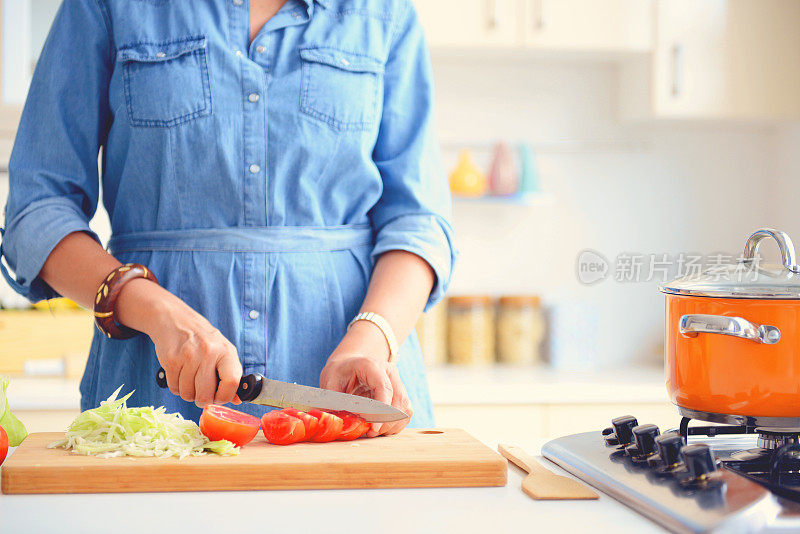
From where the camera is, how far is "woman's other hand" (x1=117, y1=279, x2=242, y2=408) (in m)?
0.83

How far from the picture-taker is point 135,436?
0.77 meters

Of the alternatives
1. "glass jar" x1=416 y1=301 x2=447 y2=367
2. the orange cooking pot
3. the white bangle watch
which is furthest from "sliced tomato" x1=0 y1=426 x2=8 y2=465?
"glass jar" x1=416 y1=301 x2=447 y2=367

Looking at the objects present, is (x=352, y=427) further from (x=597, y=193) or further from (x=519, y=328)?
(x=597, y=193)

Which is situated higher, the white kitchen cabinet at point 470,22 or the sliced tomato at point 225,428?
the white kitchen cabinet at point 470,22

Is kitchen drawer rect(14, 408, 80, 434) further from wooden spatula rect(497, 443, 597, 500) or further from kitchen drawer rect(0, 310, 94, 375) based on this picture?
wooden spatula rect(497, 443, 597, 500)

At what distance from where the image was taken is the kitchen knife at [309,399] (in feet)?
2.68

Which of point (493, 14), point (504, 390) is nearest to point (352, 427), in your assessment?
point (504, 390)

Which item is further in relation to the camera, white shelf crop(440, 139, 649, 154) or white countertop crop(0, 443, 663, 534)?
white shelf crop(440, 139, 649, 154)

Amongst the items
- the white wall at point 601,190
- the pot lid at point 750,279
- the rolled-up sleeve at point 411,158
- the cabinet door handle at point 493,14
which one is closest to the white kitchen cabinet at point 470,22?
the cabinet door handle at point 493,14

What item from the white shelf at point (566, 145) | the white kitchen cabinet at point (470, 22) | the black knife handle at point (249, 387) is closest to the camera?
the black knife handle at point (249, 387)

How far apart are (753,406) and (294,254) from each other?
0.54 m

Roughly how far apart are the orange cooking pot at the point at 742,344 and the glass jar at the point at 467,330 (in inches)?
64.4

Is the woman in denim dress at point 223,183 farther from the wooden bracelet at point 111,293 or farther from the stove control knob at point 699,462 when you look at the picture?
the stove control knob at point 699,462

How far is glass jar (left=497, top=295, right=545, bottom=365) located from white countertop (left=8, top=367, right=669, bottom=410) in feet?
0.63
